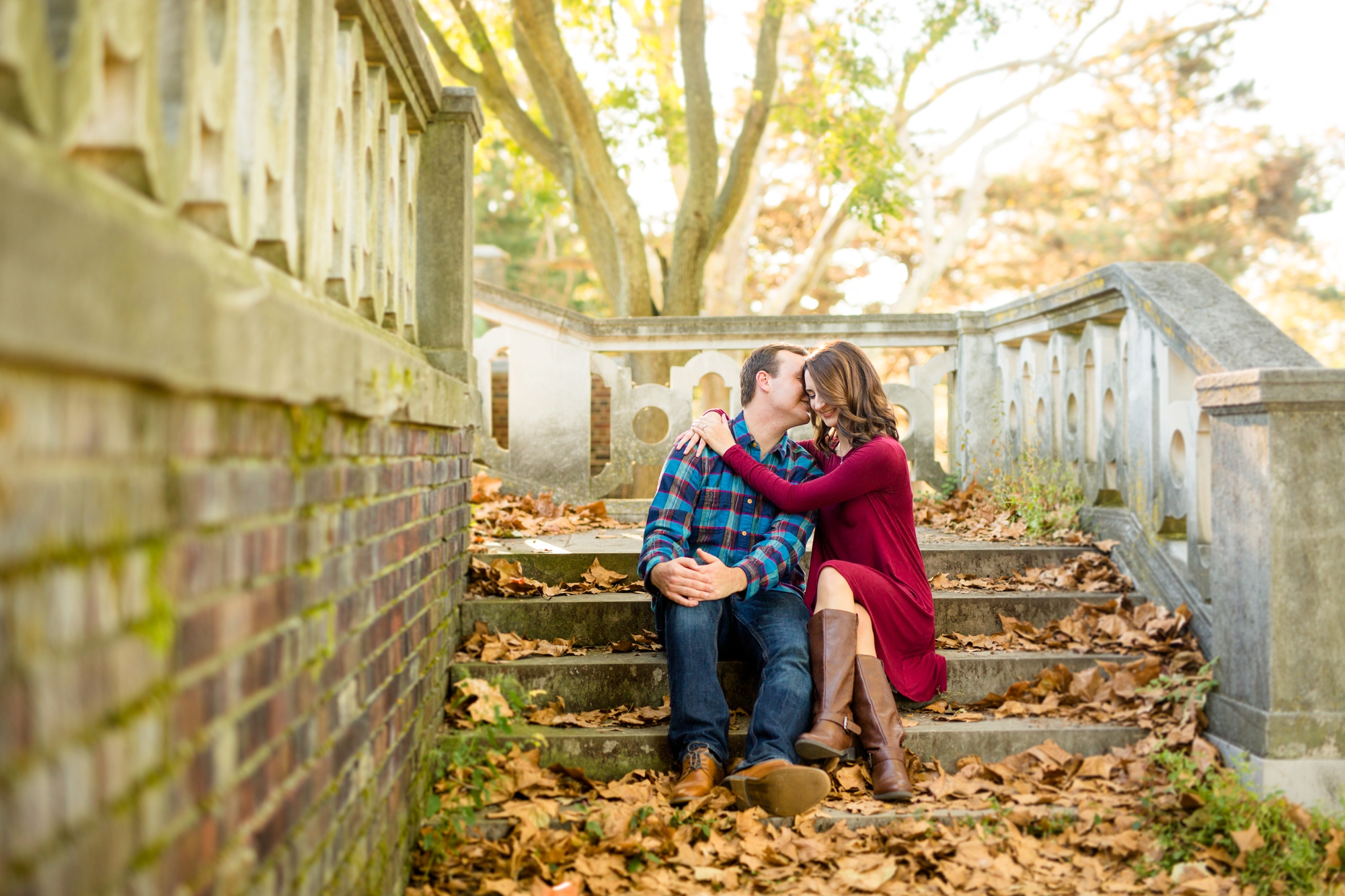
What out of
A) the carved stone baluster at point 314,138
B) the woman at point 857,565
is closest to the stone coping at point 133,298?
the carved stone baluster at point 314,138

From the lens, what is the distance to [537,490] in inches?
235

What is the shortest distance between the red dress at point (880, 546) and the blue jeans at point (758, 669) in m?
0.25

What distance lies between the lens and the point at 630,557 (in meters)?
4.21

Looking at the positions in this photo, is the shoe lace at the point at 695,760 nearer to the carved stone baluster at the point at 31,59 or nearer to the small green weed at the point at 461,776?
the small green weed at the point at 461,776

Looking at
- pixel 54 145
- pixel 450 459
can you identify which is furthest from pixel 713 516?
pixel 54 145

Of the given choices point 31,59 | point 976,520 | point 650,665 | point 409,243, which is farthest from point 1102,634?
point 31,59

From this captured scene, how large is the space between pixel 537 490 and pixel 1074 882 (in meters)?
3.83

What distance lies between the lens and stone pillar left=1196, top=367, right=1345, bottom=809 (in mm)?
3146

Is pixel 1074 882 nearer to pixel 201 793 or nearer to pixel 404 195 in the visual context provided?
pixel 201 793

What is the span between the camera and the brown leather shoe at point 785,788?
117 inches

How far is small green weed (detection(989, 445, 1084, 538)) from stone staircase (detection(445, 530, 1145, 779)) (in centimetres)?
37

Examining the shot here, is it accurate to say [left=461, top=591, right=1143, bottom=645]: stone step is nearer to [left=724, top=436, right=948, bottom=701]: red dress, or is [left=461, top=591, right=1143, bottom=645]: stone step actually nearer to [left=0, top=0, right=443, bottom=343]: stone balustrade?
[left=724, top=436, right=948, bottom=701]: red dress

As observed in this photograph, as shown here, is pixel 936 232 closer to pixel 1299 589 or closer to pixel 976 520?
pixel 976 520

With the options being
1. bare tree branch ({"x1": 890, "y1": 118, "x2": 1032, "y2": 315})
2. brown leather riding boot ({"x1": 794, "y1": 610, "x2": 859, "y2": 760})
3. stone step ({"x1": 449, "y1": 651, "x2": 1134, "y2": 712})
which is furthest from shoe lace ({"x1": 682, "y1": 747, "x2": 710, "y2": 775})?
bare tree branch ({"x1": 890, "y1": 118, "x2": 1032, "y2": 315})
